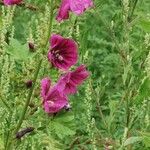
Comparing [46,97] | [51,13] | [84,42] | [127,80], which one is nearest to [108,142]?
[127,80]

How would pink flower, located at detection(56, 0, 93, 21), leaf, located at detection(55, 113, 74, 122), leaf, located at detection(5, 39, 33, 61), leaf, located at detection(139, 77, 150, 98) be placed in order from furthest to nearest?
leaf, located at detection(139, 77, 150, 98), leaf, located at detection(55, 113, 74, 122), leaf, located at detection(5, 39, 33, 61), pink flower, located at detection(56, 0, 93, 21)

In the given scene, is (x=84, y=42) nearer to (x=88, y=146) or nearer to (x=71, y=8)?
(x=88, y=146)

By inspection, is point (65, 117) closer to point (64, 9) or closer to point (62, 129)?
point (62, 129)

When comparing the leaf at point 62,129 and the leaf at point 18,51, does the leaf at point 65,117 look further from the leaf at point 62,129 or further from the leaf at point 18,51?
the leaf at point 18,51

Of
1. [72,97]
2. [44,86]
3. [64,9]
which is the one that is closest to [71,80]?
[44,86]

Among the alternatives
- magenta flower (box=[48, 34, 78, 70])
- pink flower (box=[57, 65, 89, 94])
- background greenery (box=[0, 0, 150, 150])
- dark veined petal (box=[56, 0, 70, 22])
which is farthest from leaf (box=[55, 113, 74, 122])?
dark veined petal (box=[56, 0, 70, 22])

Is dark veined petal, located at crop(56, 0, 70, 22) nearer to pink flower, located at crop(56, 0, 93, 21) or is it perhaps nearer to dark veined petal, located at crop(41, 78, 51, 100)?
pink flower, located at crop(56, 0, 93, 21)
